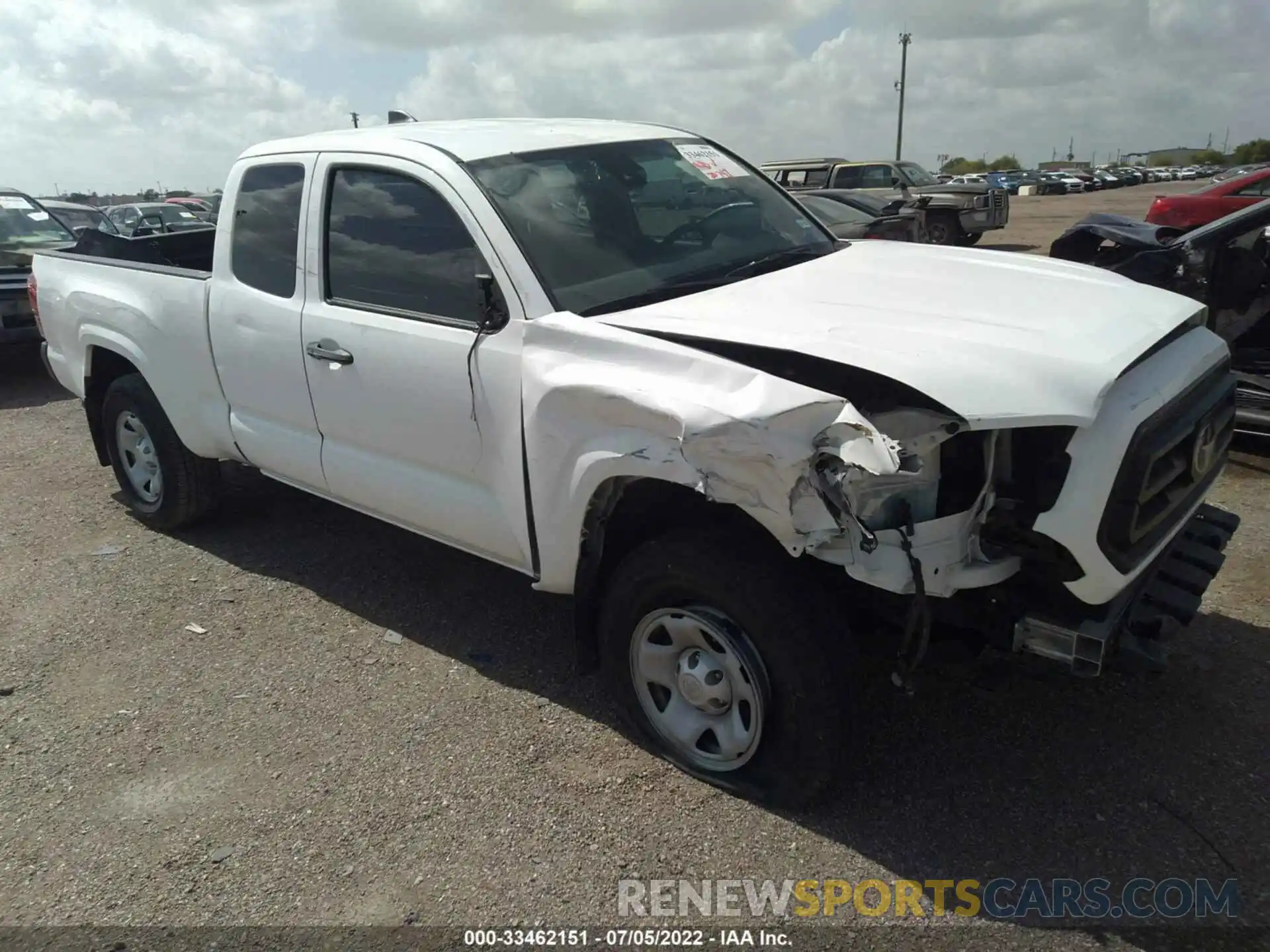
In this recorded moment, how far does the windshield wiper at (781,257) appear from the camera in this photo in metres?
3.42

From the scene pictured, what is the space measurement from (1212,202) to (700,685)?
45.4 ft

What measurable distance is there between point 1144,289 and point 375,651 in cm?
321

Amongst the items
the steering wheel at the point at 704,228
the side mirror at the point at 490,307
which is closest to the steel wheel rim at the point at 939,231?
the steering wheel at the point at 704,228

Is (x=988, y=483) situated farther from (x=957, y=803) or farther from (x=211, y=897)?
(x=211, y=897)

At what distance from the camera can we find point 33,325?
9.16m

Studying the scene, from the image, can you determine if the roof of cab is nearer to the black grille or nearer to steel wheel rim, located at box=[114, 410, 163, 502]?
steel wheel rim, located at box=[114, 410, 163, 502]

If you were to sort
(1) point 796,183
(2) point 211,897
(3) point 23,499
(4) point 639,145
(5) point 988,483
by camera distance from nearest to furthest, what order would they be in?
(5) point 988,483
(2) point 211,897
(4) point 639,145
(3) point 23,499
(1) point 796,183

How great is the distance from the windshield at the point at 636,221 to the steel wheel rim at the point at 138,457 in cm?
285

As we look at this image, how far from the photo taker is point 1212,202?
43.9 feet

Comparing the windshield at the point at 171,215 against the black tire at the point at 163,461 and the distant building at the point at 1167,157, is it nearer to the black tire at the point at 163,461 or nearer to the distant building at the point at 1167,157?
the black tire at the point at 163,461

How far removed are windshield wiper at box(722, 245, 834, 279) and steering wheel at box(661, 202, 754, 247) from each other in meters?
0.19

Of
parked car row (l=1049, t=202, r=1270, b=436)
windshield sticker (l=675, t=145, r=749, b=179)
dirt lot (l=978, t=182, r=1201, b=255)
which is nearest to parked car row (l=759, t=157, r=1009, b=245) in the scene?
dirt lot (l=978, t=182, r=1201, b=255)

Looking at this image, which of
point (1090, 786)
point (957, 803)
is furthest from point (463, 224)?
point (1090, 786)

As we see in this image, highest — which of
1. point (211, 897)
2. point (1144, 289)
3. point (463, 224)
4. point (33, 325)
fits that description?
point (463, 224)
